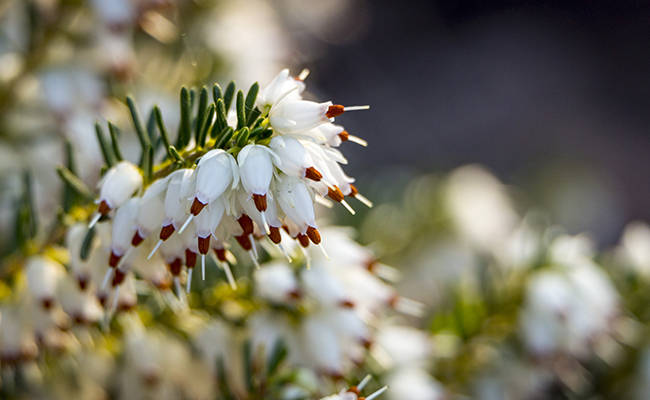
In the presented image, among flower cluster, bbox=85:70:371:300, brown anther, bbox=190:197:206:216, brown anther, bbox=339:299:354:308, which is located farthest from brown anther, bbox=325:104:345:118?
brown anther, bbox=339:299:354:308

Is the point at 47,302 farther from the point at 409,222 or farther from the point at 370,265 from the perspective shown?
the point at 409,222

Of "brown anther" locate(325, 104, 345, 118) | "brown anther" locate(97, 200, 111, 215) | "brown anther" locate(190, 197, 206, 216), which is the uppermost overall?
"brown anther" locate(325, 104, 345, 118)

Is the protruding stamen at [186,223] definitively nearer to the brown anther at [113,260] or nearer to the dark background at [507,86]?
the brown anther at [113,260]

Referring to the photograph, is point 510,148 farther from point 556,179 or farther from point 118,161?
point 118,161

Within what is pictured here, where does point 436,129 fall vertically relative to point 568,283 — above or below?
above

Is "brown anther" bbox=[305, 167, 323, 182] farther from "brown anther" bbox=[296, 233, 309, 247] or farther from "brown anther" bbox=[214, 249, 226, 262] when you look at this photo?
"brown anther" bbox=[214, 249, 226, 262]

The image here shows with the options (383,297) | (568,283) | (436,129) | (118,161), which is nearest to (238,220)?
(118,161)

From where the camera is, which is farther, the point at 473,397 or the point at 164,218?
the point at 473,397
